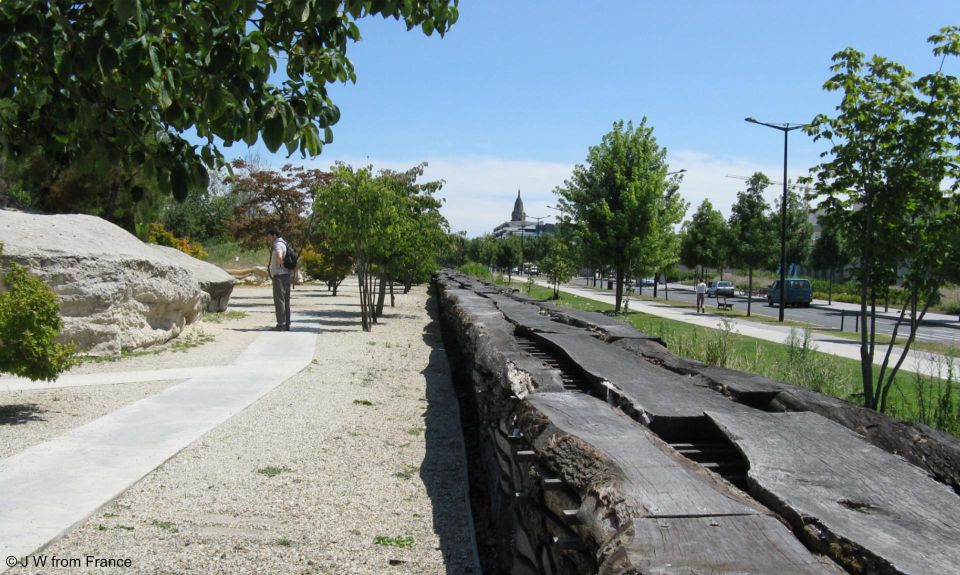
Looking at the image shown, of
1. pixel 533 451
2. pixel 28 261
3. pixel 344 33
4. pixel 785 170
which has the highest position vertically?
pixel 785 170

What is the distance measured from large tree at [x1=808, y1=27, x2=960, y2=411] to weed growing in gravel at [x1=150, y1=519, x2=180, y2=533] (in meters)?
6.18

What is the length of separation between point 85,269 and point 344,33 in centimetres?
725

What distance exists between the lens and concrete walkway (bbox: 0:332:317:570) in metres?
4.20

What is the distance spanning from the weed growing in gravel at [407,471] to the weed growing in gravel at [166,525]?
1.74m

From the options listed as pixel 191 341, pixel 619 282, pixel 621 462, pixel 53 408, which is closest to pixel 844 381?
pixel 621 462

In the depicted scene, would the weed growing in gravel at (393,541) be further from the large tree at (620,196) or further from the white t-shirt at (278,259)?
the large tree at (620,196)

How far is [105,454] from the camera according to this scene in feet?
18.4

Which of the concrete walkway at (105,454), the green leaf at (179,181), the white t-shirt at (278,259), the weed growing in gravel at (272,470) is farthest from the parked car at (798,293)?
the green leaf at (179,181)

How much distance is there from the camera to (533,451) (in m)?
3.36

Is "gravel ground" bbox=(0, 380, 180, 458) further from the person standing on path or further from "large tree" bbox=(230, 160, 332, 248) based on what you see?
"large tree" bbox=(230, 160, 332, 248)

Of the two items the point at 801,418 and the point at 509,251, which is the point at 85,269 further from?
the point at 509,251

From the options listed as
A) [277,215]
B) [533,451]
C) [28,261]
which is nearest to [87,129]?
[533,451]

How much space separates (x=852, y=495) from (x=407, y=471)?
3.94 m

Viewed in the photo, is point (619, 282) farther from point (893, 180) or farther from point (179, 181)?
point (179, 181)
